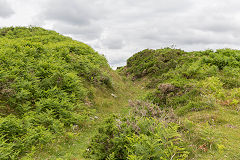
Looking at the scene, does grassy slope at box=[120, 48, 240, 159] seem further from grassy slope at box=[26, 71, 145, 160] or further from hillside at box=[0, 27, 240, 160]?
grassy slope at box=[26, 71, 145, 160]

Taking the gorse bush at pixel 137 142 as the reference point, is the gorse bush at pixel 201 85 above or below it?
above

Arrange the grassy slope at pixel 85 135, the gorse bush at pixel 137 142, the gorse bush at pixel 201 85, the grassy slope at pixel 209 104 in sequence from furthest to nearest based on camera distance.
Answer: the gorse bush at pixel 201 85 < the grassy slope at pixel 85 135 < the grassy slope at pixel 209 104 < the gorse bush at pixel 137 142

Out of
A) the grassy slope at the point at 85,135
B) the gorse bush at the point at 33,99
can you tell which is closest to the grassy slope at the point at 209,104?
the grassy slope at the point at 85,135

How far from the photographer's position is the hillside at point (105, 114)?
19.7 ft

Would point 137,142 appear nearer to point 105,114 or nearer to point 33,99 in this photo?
point 33,99

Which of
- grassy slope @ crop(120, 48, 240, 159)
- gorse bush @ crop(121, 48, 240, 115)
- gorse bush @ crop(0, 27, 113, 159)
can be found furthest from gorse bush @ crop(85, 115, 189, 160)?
gorse bush @ crop(121, 48, 240, 115)

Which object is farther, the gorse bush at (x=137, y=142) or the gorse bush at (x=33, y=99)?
the gorse bush at (x=33, y=99)

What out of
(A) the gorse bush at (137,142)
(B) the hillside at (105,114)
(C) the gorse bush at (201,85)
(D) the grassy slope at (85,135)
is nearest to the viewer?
(A) the gorse bush at (137,142)

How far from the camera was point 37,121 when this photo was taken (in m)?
8.67

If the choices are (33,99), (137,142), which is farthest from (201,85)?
(33,99)

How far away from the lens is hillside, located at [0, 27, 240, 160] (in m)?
6.01

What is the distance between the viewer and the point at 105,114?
13.0 m

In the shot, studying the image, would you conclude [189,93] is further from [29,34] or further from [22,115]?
[29,34]

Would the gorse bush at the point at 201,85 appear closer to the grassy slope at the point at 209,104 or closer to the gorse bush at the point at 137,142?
the grassy slope at the point at 209,104
